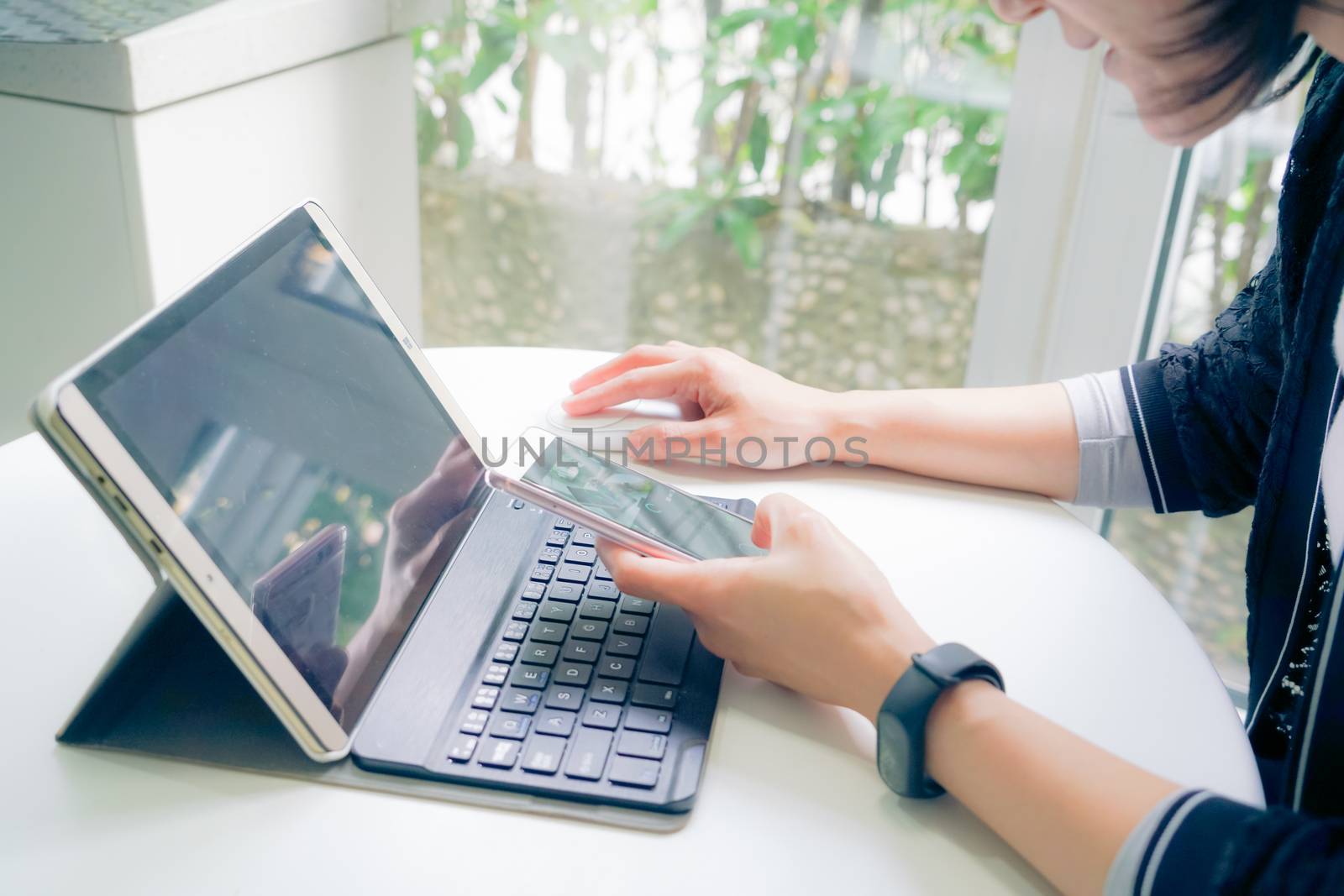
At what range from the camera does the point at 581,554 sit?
62 centimetres

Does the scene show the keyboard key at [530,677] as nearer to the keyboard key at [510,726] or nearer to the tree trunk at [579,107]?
the keyboard key at [510,726]

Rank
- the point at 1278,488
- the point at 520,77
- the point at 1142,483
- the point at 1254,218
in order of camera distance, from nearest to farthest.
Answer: the point at 1278,488 < the point at 1142,483 < the point at 1254,218 < the point at 520,77

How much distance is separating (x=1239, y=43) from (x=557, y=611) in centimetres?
44

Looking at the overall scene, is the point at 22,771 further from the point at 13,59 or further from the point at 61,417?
the point at 13,59

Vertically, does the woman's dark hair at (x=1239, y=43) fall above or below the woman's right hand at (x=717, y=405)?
above

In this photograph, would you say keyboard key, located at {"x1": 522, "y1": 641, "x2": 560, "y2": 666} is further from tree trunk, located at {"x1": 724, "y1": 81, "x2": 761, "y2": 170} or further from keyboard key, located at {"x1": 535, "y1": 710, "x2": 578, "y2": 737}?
tree trunk, located at {"x1": 724, "y1": 81, "x2": 761, "y2": 170}

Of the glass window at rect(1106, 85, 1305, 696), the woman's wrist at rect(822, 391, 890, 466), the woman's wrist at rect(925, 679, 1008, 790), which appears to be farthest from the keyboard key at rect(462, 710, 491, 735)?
the glass window at rect(1106, 85, 1305, 696)

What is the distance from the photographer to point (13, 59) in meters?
0.90

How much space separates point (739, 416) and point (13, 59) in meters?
0.68

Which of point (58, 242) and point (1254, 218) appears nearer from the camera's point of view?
point (58, 242)

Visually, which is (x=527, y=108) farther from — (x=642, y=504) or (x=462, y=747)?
(x=462, y=747)

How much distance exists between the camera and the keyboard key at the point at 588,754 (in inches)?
18.7

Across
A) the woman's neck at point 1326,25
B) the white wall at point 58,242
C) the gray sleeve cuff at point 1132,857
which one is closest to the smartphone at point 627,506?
the gray sleeve cuff at point 1132,857

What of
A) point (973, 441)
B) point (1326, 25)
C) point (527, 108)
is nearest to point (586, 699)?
point (973, 441)
